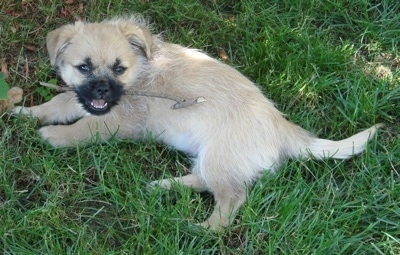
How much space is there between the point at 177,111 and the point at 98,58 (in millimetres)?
590

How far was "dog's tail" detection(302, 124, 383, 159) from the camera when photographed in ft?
13.2

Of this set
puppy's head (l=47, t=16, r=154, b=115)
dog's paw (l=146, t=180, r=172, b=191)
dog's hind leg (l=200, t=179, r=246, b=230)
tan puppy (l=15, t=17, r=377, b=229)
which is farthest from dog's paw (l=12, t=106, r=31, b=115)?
dog's hind leg (l=200, t=179, r=246, b=230)

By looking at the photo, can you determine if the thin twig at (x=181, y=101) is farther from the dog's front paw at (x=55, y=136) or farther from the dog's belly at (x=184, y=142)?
the dog's front paw at (x=55, y=136)

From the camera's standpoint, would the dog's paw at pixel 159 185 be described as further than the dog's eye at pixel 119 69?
No

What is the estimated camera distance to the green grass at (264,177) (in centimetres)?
365

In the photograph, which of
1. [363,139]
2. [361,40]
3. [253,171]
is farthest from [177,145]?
[361,40]

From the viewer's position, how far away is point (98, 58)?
4.00m

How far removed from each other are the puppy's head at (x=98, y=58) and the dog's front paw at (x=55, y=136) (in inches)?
8.9

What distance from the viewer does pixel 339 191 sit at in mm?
3955

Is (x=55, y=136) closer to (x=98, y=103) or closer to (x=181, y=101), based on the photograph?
(x=98, y=103)

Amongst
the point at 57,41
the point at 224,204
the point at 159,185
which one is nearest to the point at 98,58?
the point at 57,41

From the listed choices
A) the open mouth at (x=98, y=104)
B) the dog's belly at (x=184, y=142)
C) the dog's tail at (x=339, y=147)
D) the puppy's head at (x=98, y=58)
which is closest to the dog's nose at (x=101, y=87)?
the puppy's head at (x=98, y=58)

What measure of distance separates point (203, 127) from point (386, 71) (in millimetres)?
1553

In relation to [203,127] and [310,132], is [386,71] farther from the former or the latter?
[203,127]
